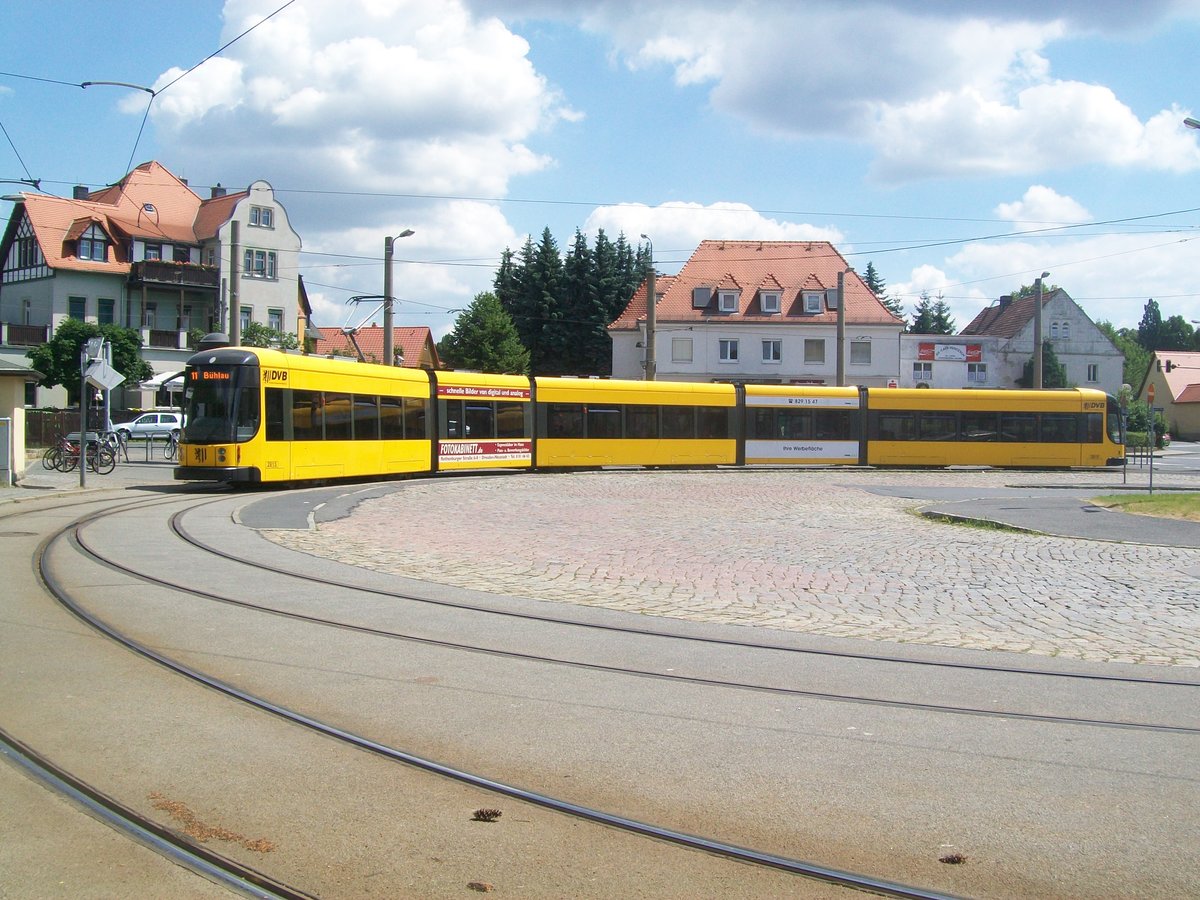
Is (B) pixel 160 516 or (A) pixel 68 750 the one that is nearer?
(A) pixel 68 750

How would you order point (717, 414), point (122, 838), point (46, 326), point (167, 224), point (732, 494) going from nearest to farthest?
point (122, 838), point (732, 494), point (717, 414), point (46, 326), point (167, 224)

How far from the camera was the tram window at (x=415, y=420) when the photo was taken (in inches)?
1144

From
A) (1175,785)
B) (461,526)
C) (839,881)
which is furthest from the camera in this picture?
(461,526)

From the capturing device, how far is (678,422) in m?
36.6

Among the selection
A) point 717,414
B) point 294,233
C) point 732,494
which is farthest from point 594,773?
point 294,233

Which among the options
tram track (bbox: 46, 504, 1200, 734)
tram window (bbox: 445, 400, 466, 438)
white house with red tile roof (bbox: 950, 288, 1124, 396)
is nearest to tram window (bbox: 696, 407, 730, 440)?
tram window (bbox: 445, 400, 466, 438)

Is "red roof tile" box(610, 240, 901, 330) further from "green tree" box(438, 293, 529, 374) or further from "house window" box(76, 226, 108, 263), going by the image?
"house window" box(76, 226, 108, 263)

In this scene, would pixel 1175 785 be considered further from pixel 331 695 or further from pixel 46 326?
pixel 46 326

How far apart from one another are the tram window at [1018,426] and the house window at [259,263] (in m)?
41.1

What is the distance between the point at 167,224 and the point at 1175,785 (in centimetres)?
6509

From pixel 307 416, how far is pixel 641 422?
13.7 m

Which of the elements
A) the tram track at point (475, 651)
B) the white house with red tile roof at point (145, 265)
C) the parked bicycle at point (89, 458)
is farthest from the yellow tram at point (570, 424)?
the white house with red tile roof at point (145, 265)

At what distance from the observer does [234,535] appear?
1541 centimetres

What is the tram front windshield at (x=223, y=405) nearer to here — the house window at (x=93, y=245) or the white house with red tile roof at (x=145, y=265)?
the white house with red tile roof at (x=145, y=265)
